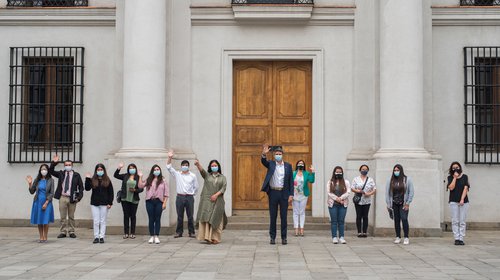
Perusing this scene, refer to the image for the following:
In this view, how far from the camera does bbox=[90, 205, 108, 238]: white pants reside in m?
16.6

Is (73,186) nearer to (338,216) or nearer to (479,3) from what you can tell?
(338,216)

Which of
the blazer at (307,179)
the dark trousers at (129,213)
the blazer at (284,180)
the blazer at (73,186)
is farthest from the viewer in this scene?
the blazer at (307,179)

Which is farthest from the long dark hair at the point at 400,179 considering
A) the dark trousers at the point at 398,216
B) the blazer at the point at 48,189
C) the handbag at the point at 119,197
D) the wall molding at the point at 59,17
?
the wall molding at the point at 59,17

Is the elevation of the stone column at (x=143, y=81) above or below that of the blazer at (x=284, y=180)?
above

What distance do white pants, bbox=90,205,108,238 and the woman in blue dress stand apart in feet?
3.23

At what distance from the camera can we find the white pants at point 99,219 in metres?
16.6

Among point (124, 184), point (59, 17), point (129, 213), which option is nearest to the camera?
point (124, 184)

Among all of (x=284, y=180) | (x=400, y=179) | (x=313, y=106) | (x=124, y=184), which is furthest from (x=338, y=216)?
(x=124, y=184)

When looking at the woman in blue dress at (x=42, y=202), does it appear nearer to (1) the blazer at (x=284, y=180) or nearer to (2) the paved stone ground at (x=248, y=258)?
(2) the paved stone ground at (x=248, y=258)

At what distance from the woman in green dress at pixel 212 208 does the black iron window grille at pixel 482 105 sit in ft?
23.0

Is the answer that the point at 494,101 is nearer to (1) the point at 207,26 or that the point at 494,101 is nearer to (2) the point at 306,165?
(2) the point at 306,165

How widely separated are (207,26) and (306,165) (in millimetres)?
4550

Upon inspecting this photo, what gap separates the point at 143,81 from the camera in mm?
18547

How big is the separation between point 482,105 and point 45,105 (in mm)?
11433
